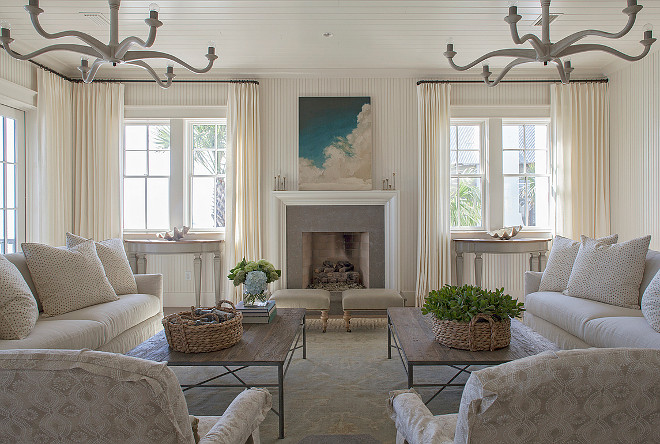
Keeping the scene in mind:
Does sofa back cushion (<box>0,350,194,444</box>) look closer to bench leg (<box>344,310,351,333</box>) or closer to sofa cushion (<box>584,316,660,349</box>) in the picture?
sofa cushion (<box>584,316,660,349</box>)

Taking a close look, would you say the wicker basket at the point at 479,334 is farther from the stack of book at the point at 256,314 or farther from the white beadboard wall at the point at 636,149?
the white beadboard wall at the point at 636,149

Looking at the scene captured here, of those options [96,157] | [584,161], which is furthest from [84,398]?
[584,161]

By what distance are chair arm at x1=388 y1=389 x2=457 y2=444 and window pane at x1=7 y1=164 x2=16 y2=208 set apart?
4747mm

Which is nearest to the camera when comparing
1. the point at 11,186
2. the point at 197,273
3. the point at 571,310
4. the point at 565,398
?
the point at 565,398

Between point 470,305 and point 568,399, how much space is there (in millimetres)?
1435

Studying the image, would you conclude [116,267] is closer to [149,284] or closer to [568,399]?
[149,284]

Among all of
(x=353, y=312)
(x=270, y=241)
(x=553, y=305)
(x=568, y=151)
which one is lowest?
(x=353, y=312)

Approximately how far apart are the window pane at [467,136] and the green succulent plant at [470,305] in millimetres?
3699

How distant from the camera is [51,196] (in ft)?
16.7

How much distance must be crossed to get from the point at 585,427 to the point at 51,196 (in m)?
5.55

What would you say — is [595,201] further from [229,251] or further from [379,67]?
[229,251]

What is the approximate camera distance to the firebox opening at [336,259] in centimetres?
566

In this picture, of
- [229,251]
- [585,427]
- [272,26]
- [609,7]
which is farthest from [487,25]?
[585,427]

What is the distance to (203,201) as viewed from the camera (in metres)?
5.81
